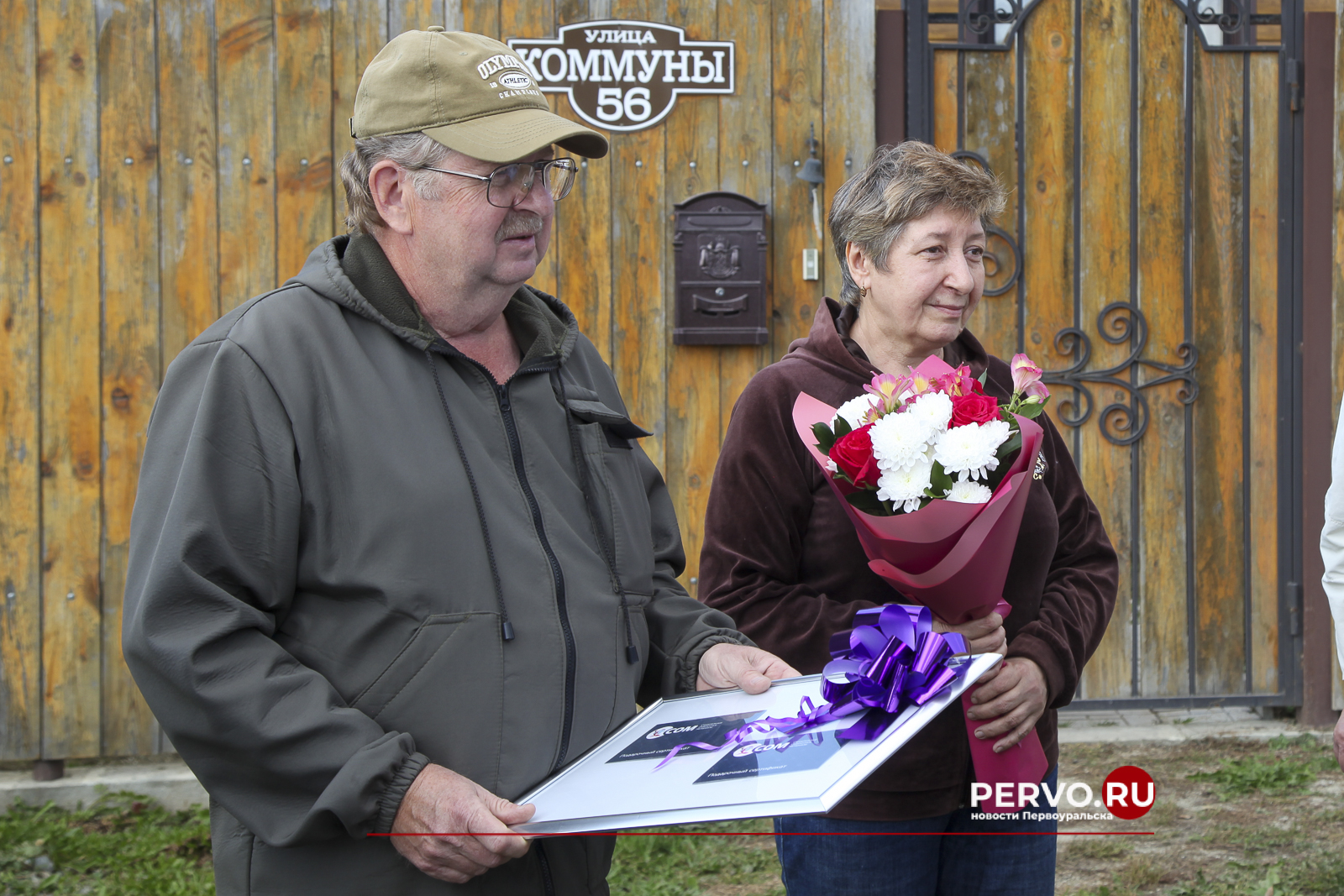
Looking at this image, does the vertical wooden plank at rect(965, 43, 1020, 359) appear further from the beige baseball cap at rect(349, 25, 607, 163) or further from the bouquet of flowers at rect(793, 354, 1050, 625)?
the beige baseball cap at rect(349, 25, 607, 163)

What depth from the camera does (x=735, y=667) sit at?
1.78 meters

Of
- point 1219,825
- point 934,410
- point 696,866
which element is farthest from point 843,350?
point 1219,825

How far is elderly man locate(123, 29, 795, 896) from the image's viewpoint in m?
1.42

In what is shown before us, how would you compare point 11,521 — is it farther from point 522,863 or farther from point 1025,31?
point 1025,31

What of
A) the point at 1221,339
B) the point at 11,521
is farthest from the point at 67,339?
the point at 1221,339

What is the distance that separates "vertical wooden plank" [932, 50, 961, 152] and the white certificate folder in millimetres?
3098

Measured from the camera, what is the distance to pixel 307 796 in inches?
57.0

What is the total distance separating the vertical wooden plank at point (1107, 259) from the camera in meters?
4.29

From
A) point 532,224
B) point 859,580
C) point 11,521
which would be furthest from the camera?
point 11,521

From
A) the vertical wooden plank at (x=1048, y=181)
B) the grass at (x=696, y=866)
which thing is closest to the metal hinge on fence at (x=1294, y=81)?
the vertical wooden plank at (x=1048, y=181)

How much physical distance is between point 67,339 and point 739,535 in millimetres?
2887

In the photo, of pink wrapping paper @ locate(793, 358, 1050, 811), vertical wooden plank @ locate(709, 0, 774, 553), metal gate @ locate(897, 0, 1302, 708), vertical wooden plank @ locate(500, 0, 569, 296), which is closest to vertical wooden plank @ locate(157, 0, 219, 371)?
vertical wooden plank @ locate(500, 0, 569, 296)

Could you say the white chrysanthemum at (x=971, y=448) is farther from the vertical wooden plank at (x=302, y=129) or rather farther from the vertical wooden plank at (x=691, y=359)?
the vertical wooden plank at (x=302, y=129)

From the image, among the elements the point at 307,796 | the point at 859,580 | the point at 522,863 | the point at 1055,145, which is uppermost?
the point at 1055,145
